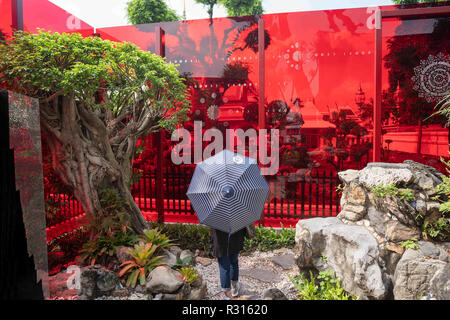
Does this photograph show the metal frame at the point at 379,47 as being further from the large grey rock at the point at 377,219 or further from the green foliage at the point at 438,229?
the green foliage at the point at 438,229

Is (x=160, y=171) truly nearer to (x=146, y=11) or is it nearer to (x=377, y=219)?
(x=377, y=219)

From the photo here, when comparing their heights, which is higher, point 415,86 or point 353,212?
point 415,86

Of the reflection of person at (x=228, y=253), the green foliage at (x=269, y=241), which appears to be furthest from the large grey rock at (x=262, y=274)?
the reflection of person at (x=228, y=253)

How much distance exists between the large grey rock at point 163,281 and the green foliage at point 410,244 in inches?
124

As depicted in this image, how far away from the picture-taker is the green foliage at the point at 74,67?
12.2 ft

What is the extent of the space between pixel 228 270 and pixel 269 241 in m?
2.32

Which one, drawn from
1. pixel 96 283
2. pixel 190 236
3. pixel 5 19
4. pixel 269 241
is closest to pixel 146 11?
pixel 5 19

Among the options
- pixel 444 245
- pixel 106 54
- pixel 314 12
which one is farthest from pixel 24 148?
pixel 314 12

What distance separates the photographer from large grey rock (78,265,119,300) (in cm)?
401

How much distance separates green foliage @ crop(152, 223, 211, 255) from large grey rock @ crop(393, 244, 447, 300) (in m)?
3.53

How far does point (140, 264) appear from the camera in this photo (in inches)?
173

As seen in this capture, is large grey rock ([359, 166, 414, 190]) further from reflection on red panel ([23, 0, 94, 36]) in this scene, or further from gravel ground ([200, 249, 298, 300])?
reflection on red panel ([23, 0, 94, 36])

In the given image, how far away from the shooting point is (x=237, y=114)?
6879 millimetres
